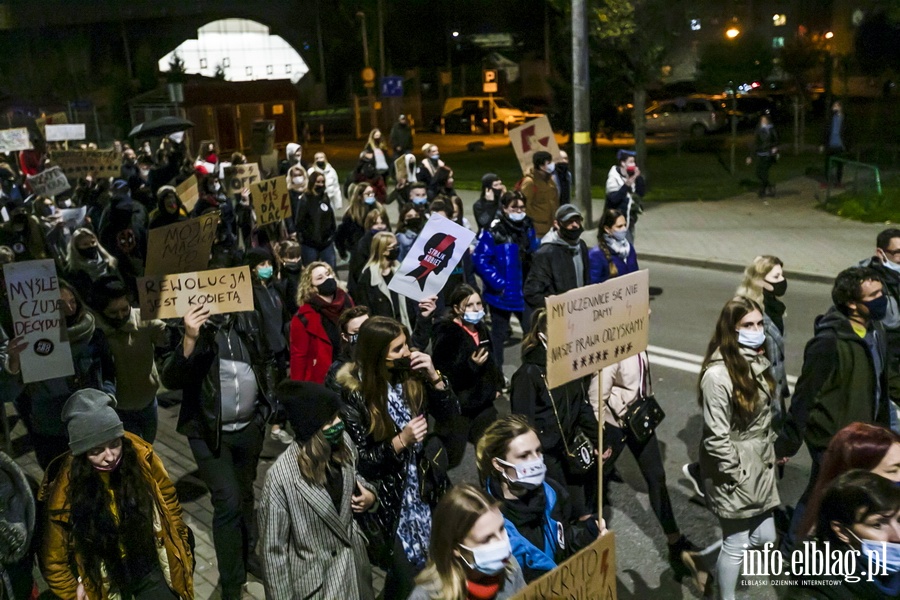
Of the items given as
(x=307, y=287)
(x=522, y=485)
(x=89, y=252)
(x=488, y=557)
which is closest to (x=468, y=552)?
(x=488, y=557)

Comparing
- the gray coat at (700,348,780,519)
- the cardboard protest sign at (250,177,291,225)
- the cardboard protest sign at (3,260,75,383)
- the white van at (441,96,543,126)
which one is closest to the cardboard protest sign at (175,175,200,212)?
the cardboard protest sign at (250,177,291,225)

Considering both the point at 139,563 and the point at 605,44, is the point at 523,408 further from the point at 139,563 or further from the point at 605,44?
the point at 605,44

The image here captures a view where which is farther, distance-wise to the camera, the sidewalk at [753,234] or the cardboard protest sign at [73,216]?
the sidewalk at [753,234]

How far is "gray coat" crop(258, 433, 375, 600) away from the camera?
3746 mm

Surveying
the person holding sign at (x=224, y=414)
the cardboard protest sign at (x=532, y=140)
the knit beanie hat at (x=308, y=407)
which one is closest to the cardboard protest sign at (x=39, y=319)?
the person holding sign at (x=224, y=414)

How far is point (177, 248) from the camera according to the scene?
5785mm

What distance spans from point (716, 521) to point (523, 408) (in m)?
1.84

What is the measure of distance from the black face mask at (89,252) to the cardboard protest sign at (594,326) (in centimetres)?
530

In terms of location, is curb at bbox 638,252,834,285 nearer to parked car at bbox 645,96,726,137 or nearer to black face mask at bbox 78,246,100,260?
black face mask at bbox 78,246,100,260

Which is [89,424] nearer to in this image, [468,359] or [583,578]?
[583,578]

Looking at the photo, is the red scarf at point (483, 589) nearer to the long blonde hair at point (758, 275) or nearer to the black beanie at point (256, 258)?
the long blonde hair at point (758, 275)

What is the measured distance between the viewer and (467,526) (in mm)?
3131

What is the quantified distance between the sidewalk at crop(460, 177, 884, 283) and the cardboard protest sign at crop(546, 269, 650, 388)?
28.3ft

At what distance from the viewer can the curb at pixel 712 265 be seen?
12693 millimetres
